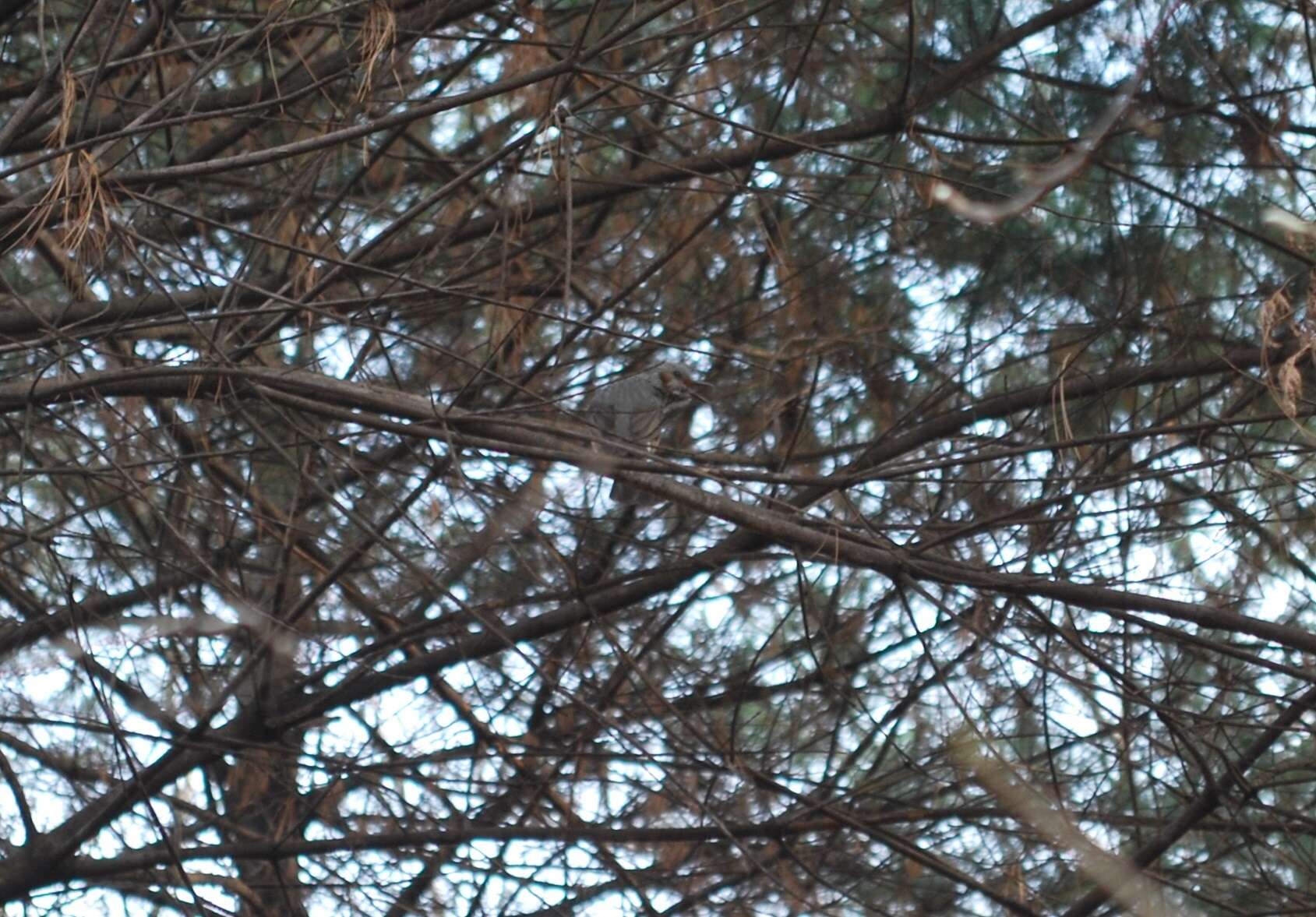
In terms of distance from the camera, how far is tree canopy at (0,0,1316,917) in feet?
11.7

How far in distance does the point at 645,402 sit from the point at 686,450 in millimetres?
560

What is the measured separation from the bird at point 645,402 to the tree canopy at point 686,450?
0.06 metres

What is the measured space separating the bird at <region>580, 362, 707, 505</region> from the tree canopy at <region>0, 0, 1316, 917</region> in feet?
0.21

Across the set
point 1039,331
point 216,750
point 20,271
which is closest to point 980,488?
point 1039,331

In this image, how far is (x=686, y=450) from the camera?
3.37m

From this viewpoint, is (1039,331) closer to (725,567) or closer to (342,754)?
(725,567)

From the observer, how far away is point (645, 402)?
390 cm

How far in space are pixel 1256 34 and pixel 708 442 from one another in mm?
1806

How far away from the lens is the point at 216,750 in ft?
12.4

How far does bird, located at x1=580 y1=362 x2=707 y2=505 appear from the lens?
384 cm

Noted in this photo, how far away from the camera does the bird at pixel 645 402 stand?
3.84 meters

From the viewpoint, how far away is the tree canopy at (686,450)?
358cm

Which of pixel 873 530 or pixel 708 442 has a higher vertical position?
pixel 708 442

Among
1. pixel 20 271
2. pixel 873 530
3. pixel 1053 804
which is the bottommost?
pixel 1053 804
